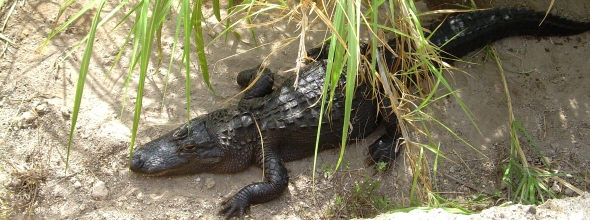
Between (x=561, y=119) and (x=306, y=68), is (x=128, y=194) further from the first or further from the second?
(x=561, y=119)

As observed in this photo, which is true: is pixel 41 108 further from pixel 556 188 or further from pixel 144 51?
pixel 556 188

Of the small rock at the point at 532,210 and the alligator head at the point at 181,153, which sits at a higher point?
the alligator head at the point at 181,153

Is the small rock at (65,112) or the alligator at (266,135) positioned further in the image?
the small rock at (65,112)

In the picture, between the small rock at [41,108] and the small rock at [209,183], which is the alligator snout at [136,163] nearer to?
the small rock at [209,183]

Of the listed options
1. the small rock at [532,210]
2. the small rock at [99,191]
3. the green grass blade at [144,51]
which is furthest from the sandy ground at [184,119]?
the green grass blade at [144,51]

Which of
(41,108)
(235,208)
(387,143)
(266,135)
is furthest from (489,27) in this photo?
(41,108)

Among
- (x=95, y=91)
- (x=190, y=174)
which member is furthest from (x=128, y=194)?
(x=95, y=91)
